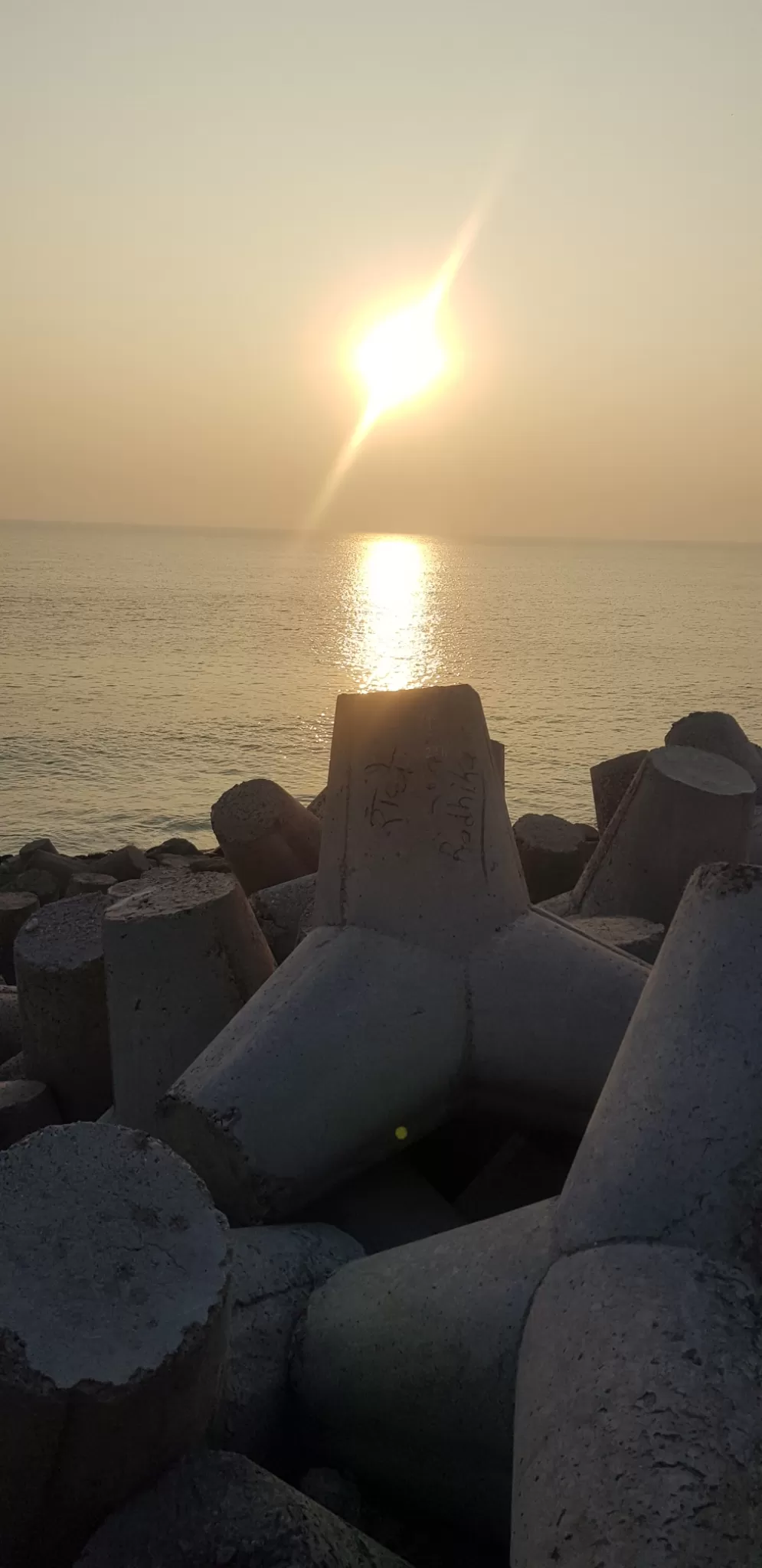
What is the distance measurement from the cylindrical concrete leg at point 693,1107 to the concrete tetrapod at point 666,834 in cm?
165

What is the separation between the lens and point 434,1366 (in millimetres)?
1855

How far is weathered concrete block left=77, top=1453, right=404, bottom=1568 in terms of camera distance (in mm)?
1496

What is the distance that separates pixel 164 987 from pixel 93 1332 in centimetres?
133

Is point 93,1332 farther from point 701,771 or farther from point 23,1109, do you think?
point 701,771

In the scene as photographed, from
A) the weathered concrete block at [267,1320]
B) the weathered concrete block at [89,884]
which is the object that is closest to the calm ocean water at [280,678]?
the weathered concrete block at [89,884]

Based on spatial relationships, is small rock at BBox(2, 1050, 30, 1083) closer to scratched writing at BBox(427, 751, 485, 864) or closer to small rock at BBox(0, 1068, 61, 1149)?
small rock at BBox(0, 1068, 61, 1149)

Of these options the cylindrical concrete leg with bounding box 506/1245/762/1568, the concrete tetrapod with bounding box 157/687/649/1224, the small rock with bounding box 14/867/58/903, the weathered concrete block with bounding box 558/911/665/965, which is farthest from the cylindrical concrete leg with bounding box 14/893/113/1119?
the small rock with bounding box 14/867/58/903

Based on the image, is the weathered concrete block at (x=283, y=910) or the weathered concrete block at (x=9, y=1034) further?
the weathered concrete block at (x=9, y=1034)

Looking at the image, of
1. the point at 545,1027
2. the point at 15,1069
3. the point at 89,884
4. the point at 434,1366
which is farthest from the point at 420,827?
the point at 89,884

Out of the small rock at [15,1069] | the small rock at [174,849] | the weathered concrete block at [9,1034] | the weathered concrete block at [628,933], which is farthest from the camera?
the small rock at [174,849]

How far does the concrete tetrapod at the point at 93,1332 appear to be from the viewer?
1501 millimetres

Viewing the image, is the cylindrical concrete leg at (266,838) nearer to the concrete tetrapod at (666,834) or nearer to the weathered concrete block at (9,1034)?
the weathered concrete block at (9,1034)

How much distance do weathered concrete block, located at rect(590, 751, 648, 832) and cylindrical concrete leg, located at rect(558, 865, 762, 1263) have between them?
2.61 m

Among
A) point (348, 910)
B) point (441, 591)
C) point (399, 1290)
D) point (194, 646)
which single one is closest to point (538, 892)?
point (348, 910)
